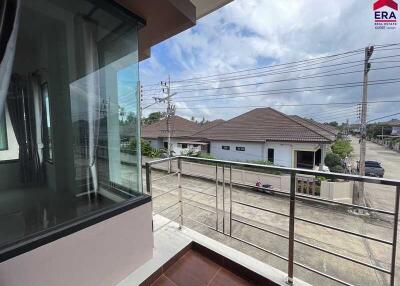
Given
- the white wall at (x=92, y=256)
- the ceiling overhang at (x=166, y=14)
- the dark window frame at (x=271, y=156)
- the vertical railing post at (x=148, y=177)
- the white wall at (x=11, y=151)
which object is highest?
the ceiling overhang at (x=166, y=14)

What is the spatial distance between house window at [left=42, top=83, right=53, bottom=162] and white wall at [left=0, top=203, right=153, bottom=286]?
1.34 m

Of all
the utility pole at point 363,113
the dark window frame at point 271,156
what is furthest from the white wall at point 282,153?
the utility pole at point 363,113

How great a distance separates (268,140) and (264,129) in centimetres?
127

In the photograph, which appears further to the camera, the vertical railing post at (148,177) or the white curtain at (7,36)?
the vertical railing post at (148,177)

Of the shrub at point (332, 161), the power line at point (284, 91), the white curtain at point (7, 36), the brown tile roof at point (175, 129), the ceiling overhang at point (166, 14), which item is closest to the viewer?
the white curtain at point (7, 36)

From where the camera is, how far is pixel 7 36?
0.98 metres

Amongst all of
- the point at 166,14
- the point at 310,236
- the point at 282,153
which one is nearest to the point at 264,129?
the point at 282,153

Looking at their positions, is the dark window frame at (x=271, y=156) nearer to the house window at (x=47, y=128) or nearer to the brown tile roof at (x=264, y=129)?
the brown tile roof at (x=264, y=129)

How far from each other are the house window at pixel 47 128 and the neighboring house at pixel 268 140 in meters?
10.1

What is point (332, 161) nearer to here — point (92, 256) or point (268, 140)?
point (268, 140)

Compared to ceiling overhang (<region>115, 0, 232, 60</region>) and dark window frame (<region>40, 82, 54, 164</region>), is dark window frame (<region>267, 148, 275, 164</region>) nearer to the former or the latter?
ceiling overhang (<region>115, 0, 232, 60</region>)

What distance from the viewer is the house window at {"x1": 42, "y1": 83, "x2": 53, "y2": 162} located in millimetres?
2191

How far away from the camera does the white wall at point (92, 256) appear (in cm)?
99

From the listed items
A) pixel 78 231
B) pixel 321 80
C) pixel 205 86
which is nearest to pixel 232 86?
pixel 205 86
